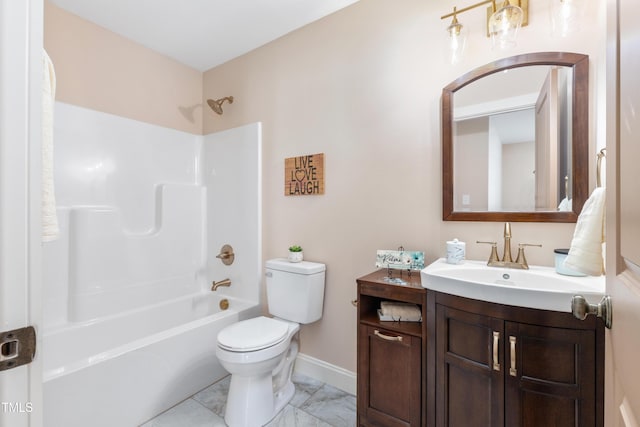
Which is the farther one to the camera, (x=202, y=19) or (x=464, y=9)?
(x=202, y=19)

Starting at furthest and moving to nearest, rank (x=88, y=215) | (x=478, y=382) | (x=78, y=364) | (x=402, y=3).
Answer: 1. (x=88, y=215)
2. (x=402, y=3)
3. (x=78, y=364)
4. (x=478, y=382)

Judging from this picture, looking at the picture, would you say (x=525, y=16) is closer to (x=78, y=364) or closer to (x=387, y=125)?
(x=387, y=125)

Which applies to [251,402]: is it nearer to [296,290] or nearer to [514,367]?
[296,290]

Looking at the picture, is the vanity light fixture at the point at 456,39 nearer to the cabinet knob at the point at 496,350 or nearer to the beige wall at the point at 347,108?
the beige wall at the point at 347,108

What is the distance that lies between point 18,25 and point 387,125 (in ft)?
5.29

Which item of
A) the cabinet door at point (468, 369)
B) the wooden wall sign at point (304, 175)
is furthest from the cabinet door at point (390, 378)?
the wooden wall sign at point (304, 175)

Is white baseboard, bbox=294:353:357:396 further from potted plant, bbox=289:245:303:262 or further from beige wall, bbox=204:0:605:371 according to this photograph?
potted plant, bbox=289:245:303:262

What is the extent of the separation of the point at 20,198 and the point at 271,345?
53.8 inches

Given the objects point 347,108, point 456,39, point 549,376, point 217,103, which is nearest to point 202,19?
point 217,103

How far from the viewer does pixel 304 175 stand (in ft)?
7.05

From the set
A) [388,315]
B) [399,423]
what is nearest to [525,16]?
[388,315]

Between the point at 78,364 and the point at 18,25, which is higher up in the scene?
the point at 18,25

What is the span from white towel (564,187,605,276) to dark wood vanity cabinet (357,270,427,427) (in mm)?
578

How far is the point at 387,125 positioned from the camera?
5.98 ft
